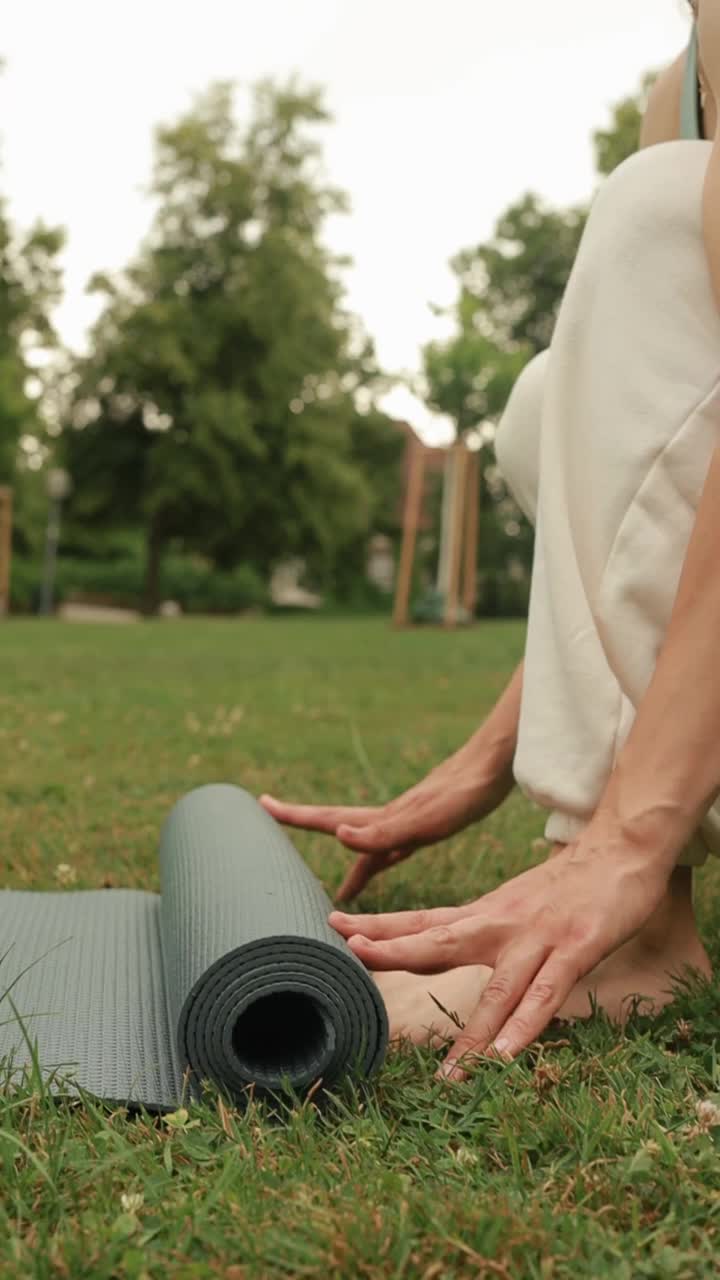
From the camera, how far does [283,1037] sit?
1.58 meters

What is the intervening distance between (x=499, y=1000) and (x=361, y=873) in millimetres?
954

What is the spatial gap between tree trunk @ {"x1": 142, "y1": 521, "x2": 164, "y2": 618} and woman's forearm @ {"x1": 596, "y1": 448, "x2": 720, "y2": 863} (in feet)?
103

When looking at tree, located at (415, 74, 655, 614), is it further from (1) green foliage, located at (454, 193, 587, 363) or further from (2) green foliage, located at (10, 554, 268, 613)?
(2) green foliage, located at (10, 554, 268, 613)

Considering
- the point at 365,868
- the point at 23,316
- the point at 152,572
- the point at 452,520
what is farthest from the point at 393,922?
the point at 152,572

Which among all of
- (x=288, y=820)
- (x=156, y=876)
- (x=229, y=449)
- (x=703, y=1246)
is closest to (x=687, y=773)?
(x=703, y=1246)

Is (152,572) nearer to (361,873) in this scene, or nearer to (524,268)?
(524,268)

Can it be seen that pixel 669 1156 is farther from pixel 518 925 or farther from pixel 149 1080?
pixel 149 1080

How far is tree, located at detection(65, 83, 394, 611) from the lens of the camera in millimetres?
31938

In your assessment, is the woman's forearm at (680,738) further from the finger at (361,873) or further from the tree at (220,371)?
the tree at (220,371)

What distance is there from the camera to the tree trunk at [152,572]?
3281 cm

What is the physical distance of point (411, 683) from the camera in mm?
7961

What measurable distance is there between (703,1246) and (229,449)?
104 ft

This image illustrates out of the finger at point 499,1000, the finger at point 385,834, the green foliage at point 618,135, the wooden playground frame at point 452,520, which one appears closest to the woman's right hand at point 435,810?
the finger at point 385,834

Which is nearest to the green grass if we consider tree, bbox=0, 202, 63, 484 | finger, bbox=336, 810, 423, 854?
finger, bbox=336, 810, 423, 854
